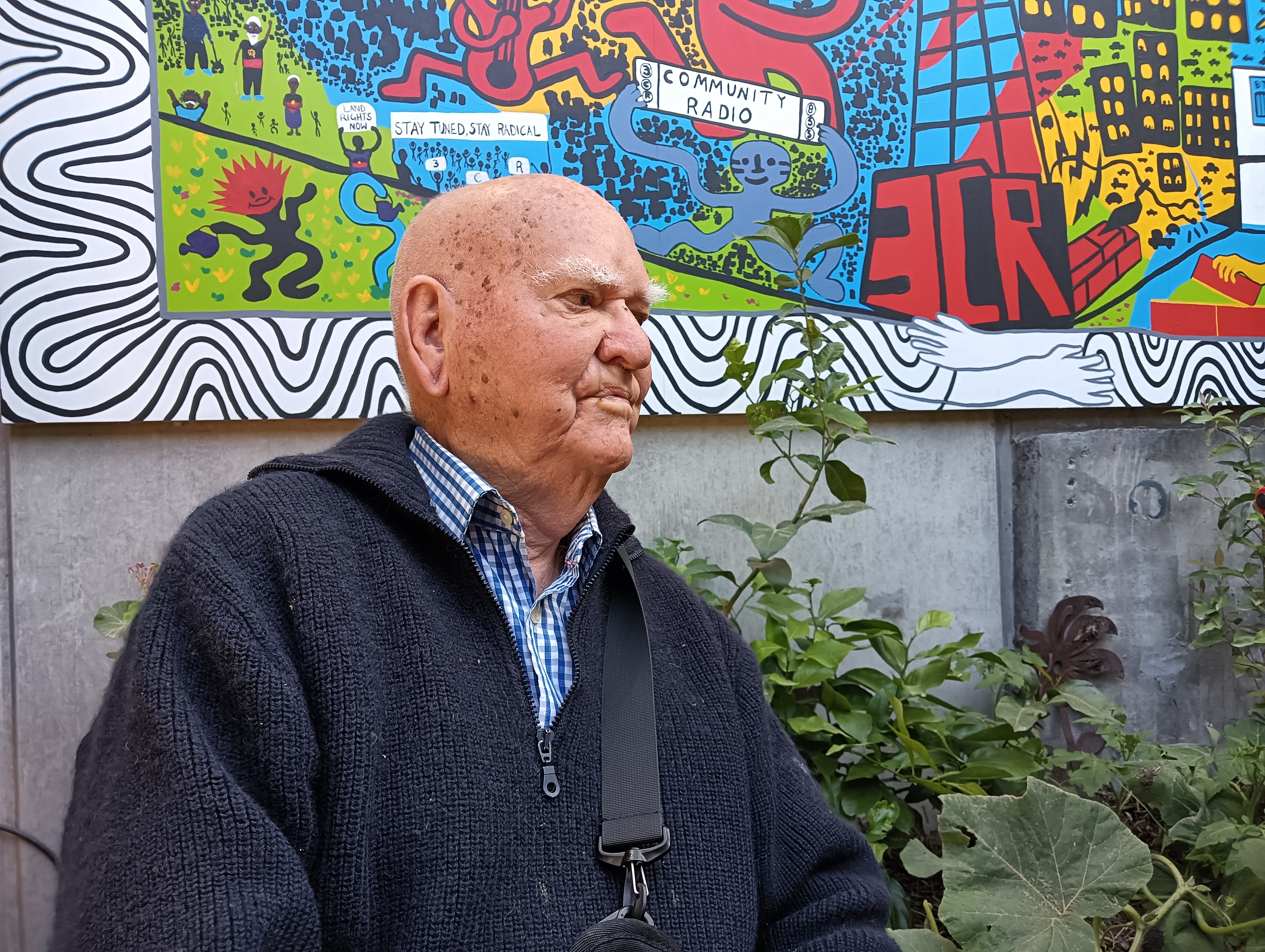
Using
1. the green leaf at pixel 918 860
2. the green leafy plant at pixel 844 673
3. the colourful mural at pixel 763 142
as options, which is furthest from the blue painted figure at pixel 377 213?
the green leaf at pixel 918 860

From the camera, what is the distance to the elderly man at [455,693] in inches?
33.5

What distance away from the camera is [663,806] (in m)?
1.15

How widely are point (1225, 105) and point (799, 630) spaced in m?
1.87

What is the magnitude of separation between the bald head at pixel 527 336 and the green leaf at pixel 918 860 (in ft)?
2.47

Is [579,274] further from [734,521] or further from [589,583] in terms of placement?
[734,521]

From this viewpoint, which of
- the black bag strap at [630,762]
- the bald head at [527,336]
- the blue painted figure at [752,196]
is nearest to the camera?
the black bag strap at [630,762]

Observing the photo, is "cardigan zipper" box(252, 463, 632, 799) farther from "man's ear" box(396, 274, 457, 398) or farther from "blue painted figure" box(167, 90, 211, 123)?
"blue painted figure" box(167, 90, 211, 123)

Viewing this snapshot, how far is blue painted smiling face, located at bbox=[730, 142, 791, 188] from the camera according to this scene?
2.21m

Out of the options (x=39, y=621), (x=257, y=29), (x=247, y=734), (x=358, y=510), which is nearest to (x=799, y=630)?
(x=358, y=510)

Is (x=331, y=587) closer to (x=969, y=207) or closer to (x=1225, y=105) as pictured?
(x=969, y=207)

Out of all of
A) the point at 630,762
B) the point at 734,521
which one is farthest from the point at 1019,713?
the point at 630,762

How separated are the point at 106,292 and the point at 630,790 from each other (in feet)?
5.03

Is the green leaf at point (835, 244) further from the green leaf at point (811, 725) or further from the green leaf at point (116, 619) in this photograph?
the green leaf at point (116, 619)

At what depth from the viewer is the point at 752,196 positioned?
7.27 ft
